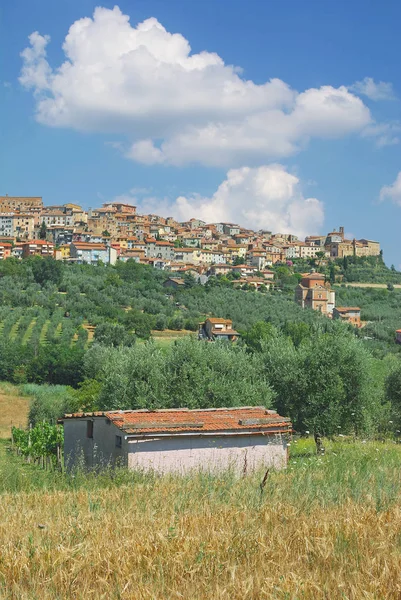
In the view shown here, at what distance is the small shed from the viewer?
12.0 meters

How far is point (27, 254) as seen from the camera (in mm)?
124062

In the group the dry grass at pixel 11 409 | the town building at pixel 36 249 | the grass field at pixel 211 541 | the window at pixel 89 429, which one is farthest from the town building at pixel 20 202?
the grass field at pixel 211 541

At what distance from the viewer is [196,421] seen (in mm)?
12578

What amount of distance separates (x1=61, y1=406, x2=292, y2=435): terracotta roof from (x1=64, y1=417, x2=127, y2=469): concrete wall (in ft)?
0.88

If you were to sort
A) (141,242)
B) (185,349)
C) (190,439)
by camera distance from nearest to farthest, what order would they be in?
(190,439)
(185,349)
(141,242)

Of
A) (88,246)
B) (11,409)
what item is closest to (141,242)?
(88,246)

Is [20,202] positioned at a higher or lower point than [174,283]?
higher

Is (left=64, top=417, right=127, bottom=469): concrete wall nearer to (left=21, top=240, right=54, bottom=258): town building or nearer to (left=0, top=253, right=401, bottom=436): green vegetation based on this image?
(left=0, top=253, right=401, bottom=436): green vegetation

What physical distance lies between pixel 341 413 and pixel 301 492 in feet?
51.2

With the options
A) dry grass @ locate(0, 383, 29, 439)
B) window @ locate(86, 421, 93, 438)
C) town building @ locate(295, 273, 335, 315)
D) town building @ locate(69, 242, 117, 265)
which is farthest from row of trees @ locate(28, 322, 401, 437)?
town building @ locate(69, 242, 117, 265)

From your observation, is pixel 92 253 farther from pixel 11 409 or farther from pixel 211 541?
pixel 211 541

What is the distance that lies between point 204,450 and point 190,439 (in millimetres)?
334

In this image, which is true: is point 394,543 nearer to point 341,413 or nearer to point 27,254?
point 341,413

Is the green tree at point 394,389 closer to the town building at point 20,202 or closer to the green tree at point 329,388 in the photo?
the green tree at point 329,388
